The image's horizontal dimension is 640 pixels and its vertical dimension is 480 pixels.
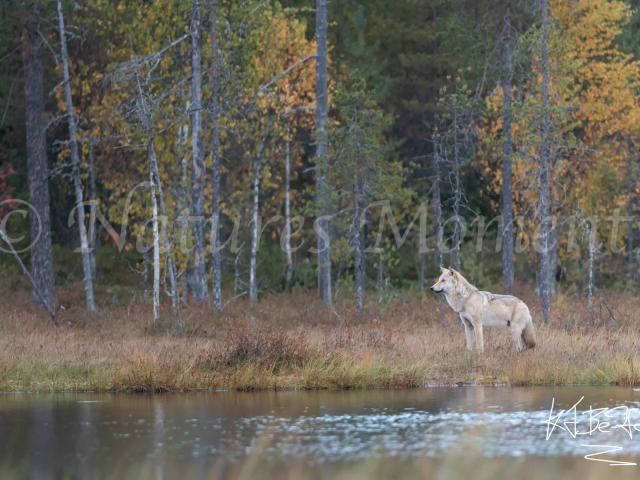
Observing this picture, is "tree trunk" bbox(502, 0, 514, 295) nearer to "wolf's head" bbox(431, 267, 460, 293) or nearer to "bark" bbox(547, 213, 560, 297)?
"bark" bbox(547, 213, 560, 297)

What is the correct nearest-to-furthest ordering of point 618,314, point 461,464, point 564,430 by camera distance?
point 461,464 → point 564,430 → point 618,314

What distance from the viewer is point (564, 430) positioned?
994 cm

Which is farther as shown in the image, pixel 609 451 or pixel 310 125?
pixel 310 125

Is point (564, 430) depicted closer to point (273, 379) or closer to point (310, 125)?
point (273, 379)

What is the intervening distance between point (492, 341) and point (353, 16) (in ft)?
83.4

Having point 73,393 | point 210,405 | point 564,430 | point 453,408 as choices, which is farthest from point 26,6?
point 564,430

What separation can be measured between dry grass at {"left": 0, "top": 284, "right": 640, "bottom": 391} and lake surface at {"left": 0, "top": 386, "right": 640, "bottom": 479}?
48 cm

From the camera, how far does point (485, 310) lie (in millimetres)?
15461

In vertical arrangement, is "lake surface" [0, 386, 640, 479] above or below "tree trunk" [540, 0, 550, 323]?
below

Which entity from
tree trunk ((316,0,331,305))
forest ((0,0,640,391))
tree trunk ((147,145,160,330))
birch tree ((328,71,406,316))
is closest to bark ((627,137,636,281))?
forest ((0,0,640,391))

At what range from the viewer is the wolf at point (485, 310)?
15359 millimetres

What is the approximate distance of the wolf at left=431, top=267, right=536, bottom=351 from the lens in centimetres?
1536
